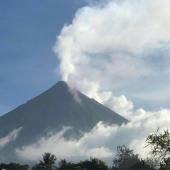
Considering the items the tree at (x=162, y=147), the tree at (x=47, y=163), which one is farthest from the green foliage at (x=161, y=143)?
the tree at (x=47, y=163)

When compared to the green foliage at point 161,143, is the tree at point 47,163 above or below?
above

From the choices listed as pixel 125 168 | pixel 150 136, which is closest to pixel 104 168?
pixel 125 168

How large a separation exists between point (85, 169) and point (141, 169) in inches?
574

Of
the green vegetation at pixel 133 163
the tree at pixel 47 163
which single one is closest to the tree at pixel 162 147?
the green vegetation at pixel 133 163

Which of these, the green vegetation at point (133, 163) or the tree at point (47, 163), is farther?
the tree at point (47, 163)

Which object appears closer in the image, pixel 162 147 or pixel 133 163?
pixel 162 147

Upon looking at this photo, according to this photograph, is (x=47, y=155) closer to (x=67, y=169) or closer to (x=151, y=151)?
(x=67, y=169)

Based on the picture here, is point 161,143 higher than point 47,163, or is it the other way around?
point 47,163

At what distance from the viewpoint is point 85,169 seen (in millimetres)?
150250

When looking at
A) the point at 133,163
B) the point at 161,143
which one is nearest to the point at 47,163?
the point at 133,163

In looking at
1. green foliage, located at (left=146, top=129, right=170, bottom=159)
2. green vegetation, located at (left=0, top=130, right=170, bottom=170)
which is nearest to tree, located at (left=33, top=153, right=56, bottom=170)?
green vegetation, located at (left=0, top=130, right=170, bottom=170)

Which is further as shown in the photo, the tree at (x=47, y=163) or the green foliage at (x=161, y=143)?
the tree at (x=47, y=163)

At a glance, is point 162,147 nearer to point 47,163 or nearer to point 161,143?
point 161,143

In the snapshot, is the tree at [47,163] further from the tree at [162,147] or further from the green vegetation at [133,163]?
the tree at [162,147]
